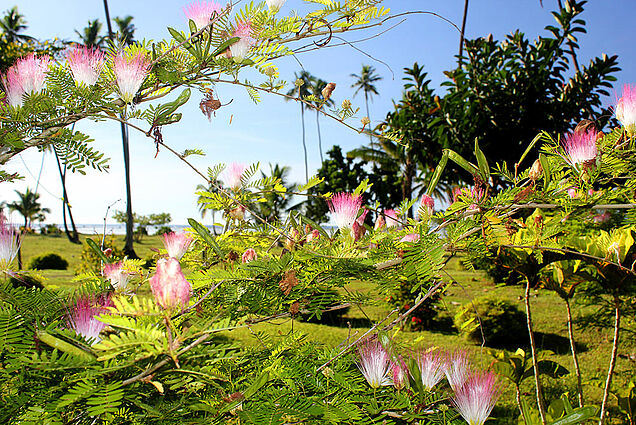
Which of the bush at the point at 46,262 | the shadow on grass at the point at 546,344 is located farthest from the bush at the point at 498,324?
the bush at the point at 46,262

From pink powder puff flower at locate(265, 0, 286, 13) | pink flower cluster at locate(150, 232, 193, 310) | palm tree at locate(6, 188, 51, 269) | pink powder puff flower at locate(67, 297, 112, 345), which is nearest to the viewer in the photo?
pink flower cluster at locate(150, 232, 193, 310)

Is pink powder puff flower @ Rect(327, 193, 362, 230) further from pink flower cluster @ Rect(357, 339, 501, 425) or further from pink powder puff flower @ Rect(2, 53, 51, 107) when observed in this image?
pink powder puff flower @ Rect(2, 53, 51, 107)

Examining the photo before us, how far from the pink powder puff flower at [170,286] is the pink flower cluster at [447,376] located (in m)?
0.56

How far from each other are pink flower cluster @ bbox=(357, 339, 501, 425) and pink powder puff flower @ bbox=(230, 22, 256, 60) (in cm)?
74

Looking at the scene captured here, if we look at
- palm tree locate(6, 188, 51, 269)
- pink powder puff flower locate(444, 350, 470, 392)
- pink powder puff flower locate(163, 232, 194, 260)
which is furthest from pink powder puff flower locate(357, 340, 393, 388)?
palm tree locate(6, 188, 51, 269)

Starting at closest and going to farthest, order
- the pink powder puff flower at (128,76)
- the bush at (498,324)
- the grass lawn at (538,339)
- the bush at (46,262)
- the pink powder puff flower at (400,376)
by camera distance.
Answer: the pink powder puff flower at (128,76) → the pink powder puff flower at (400,376) → the grass lawn at (538,339) → the bush at (498,324) → the bush at (46,262)

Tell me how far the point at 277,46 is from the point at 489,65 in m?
6.74

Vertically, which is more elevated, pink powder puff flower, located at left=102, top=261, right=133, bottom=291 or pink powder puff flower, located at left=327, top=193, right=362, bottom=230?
pink powder puff flower, located at left=327, top=193, right=362, bottom=230

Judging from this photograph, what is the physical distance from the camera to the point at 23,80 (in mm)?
794

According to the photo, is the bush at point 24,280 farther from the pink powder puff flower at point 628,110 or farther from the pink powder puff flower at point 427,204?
the pink powder puff flower at point 628,110

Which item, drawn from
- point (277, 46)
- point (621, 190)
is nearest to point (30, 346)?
point (277, 46)

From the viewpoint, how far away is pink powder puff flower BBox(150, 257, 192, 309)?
0.46 metres

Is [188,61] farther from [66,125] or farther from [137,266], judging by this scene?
[137,266]

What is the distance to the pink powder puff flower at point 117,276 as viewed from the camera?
997 mm
